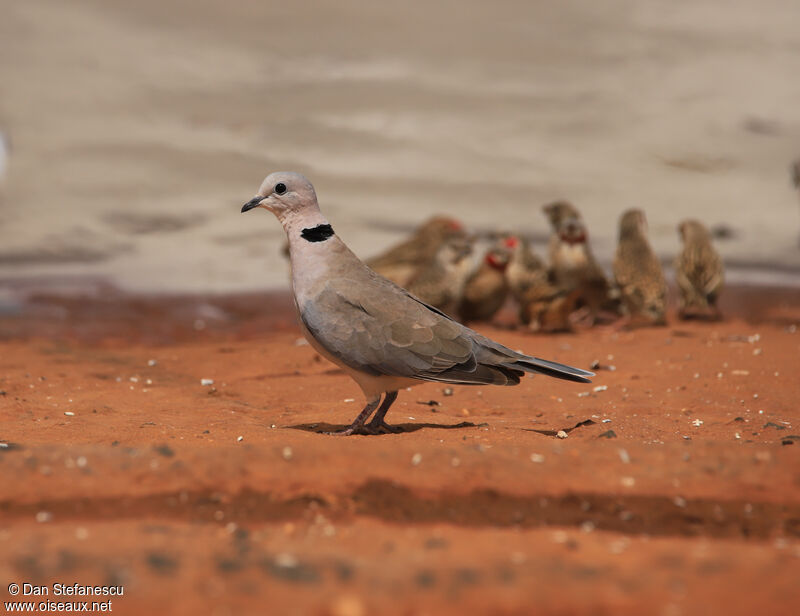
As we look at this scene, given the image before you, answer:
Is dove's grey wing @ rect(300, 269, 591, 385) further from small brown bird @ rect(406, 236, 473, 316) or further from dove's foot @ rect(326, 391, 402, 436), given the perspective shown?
small brown bird @ rect(406, 236, 473, 316)

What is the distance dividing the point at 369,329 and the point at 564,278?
4.92 meters

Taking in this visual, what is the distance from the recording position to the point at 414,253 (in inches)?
393

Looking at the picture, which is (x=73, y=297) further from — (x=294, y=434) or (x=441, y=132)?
(x=441, y=132)

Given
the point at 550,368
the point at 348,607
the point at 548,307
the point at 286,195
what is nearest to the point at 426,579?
the point at 348,607

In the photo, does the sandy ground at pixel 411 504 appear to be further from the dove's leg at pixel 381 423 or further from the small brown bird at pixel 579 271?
the small brown bird at pixel 579 271

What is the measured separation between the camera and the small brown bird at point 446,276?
355 inches

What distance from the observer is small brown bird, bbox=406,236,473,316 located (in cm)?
901

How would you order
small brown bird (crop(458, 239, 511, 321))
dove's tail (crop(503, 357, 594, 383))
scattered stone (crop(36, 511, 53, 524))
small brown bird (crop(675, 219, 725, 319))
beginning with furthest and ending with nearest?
1. small brown bird (crop(458, 239, 511, 321))
2. small brown bird (crop(675, 219, 725, 319))
3. dove's tail (crop(503, 357, 594, 383))
4. scattered stone (crop(36, 511, 53, 524))

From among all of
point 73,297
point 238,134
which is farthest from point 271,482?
point 238,134

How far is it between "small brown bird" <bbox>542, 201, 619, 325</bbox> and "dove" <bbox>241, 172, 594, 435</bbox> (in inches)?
172

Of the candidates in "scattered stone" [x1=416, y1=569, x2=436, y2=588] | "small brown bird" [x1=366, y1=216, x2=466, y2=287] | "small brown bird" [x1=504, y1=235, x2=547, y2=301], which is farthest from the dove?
"small brown bird" [x1=504, y1=235, x2=547, y2=301]

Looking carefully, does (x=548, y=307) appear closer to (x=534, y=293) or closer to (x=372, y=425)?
(x=534, y=293)

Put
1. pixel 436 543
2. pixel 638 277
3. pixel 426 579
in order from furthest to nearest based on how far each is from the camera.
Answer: pixel 638 277, pixel 436 543, pixel 426 579

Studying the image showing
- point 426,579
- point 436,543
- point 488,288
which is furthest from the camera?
point 488,288
